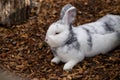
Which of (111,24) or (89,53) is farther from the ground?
(111,24)

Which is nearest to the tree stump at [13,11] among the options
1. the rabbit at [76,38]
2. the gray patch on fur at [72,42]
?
the rabbit at [76,38]

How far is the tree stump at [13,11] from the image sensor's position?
4.79 meters

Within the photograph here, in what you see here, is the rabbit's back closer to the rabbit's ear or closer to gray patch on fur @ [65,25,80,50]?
gray patch on fur @ [65,25,80,50]

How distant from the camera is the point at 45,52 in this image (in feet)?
14.1

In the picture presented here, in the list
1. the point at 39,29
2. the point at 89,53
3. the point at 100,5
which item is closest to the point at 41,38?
the point at 39,29

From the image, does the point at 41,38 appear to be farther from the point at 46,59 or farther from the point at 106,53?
the point at 106,53

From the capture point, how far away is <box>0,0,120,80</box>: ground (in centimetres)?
387

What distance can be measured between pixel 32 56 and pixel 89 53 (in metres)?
0.70

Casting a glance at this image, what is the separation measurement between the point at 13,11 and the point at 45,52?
87cm

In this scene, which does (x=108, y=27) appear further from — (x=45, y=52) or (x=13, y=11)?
(x=13, y=11)

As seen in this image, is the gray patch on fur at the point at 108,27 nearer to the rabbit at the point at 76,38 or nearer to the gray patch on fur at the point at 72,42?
the rabbit at the point at 76,38

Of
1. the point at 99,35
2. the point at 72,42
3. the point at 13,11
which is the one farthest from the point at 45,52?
the point at 13,11

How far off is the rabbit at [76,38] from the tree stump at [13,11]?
1.11 meters

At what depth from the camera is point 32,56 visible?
14.0 ft
